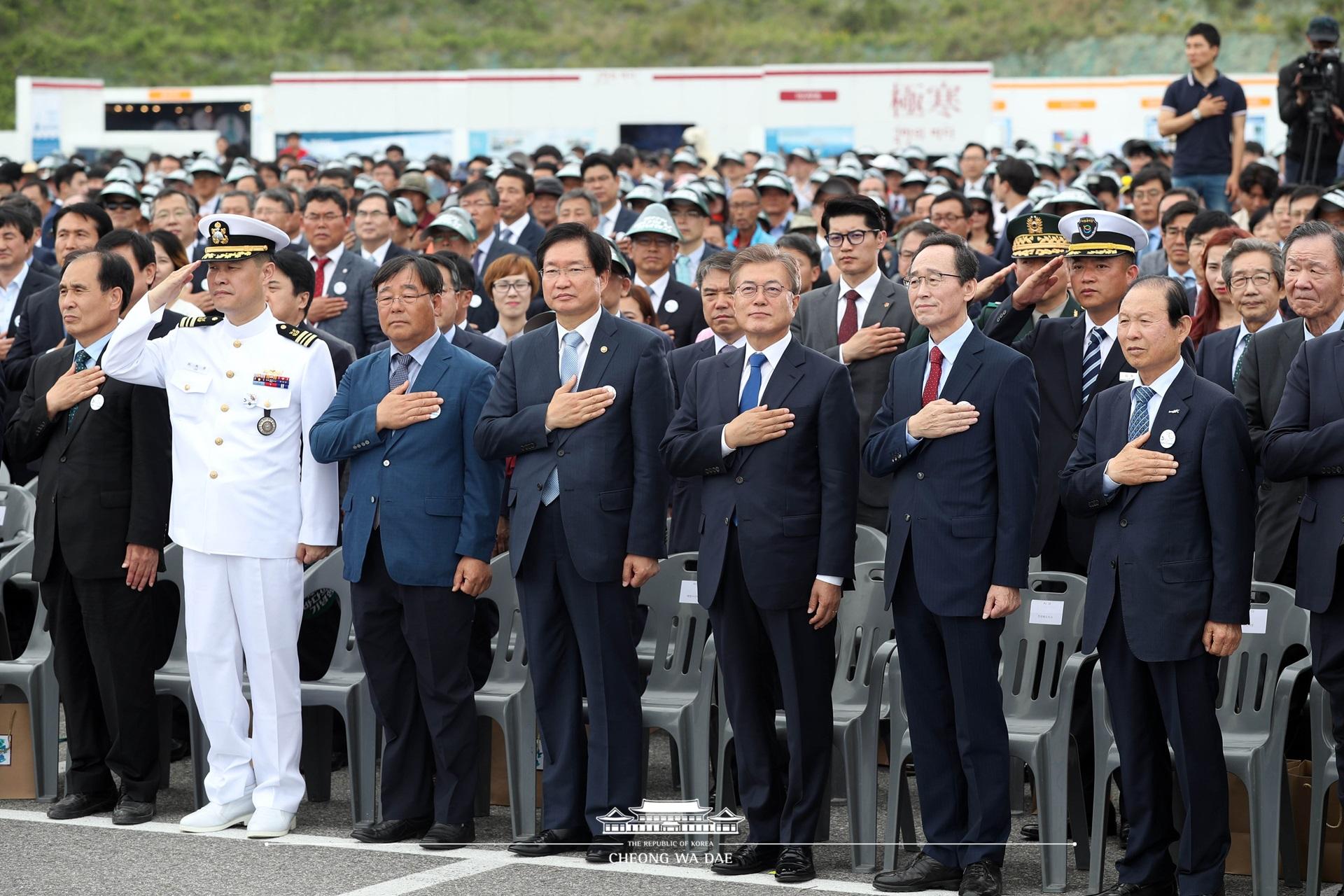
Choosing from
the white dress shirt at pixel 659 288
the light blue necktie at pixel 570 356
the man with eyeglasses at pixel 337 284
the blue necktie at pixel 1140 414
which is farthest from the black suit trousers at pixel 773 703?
the man with eyeglasses at pixel 337 284

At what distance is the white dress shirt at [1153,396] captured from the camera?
213 inches

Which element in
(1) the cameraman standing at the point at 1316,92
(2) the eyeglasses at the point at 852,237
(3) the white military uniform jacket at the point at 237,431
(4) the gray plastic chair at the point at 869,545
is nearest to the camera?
(3) the white military uniform jacket at the point at 237,431

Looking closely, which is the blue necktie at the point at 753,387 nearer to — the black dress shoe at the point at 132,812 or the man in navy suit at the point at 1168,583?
the man in navy suit at the point at 1168,583

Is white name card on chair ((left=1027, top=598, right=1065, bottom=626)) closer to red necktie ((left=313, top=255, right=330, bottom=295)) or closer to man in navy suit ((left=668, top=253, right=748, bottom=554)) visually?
man in navy suit ((left=668, top=253, right=748, bottom=554))

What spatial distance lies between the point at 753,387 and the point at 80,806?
308 centimetres

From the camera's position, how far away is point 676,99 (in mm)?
26359

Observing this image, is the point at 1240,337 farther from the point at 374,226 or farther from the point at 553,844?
the point at 374,226

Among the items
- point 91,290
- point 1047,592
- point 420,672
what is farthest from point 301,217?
point 1047,592

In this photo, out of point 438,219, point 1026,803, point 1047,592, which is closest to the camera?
point 1047,592

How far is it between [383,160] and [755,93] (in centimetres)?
801

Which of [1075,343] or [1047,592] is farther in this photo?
[1075,343]

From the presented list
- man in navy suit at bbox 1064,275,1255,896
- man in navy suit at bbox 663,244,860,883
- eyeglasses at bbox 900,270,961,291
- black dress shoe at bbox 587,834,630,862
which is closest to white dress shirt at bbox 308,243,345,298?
man in navy suit at bbox 663,244,860,883

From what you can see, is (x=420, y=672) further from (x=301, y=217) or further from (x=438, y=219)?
(x=301, y=217)

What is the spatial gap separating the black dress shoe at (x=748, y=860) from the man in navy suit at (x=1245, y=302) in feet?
8.30
